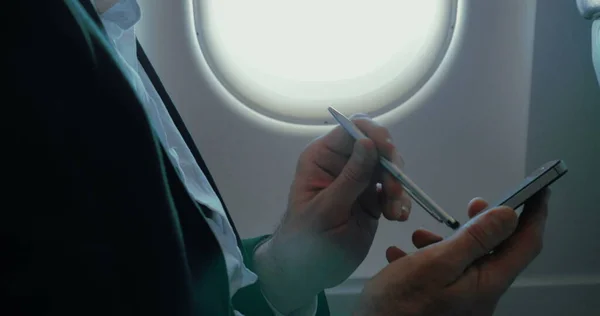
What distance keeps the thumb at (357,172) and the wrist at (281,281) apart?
0.11 meters

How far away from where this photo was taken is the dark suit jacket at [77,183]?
0.86 ft

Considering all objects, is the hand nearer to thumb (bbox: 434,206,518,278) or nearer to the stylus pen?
the stylus pen

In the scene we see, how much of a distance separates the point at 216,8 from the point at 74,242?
0.54 metres

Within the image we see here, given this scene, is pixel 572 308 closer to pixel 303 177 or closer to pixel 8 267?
pixel 303 177

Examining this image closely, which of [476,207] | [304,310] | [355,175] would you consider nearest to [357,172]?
[355,175]

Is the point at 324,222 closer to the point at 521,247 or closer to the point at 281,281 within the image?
the point at 281,281

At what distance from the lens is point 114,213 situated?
0.32m

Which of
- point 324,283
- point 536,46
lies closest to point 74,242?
point 324,283

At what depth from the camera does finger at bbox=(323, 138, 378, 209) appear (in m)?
0.51

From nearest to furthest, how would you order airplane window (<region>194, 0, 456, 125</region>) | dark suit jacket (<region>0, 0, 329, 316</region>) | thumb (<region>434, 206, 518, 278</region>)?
dark suit jacket (<region>0, 0, 329, 316</region>) → thumb (<region>434, 206, 518, 278</region>) → airplane window (<region>194, 0, 456, 125</region>)

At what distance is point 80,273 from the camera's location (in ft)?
0.94

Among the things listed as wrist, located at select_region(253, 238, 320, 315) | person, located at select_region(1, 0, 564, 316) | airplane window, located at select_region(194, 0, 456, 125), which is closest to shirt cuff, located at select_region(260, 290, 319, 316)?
wrist, located at select_region(253, 238, 320, 315)

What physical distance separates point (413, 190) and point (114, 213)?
27 centimetres

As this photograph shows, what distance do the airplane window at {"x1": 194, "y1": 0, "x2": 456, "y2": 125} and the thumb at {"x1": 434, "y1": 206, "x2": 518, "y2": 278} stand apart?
1.33ft
